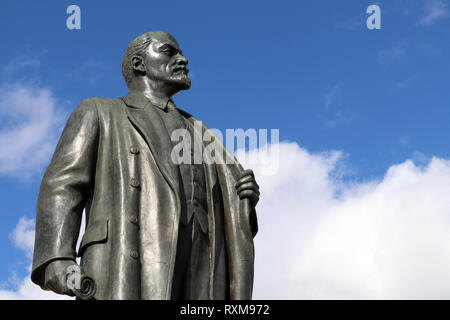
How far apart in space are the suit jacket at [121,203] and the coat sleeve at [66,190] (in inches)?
0.4

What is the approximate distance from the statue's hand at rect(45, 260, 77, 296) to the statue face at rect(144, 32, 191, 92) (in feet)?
9.71

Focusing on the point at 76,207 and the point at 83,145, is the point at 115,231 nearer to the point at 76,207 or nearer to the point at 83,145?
the point at 76,207

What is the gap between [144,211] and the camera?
8.82m

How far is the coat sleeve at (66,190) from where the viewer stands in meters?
8.45

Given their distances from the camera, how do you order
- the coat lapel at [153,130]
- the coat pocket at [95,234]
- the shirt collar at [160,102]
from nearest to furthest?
the coat pocket at [95,234] → the coat lapel at [153,130] → the shirt collar at [160,102]

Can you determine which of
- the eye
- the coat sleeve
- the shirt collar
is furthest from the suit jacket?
the eye

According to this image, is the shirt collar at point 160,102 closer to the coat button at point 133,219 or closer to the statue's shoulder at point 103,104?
the statue's shoulder at point 103,104

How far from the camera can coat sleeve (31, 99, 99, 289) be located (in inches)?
332

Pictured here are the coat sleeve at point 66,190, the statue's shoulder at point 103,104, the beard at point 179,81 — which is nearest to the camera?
the coat sleeve at point 66,190

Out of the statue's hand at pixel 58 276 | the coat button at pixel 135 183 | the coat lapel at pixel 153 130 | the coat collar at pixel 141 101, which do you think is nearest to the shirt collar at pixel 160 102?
the coat collar at pixel 141 101

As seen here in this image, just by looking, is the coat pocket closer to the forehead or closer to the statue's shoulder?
the statue's shoulder

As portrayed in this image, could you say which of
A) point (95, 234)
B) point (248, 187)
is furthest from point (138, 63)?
point (95, 234)

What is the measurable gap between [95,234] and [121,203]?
44 cm

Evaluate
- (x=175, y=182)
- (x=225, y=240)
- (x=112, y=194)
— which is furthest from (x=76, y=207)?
(x=225, y=240)
